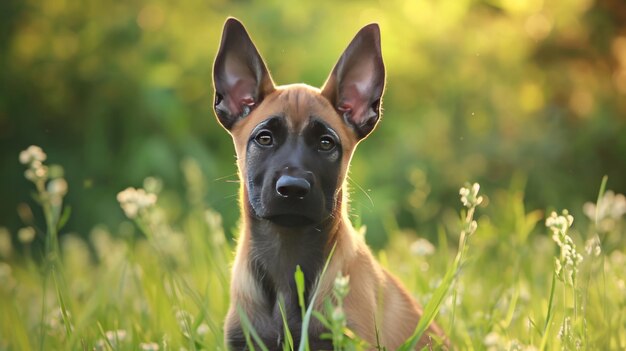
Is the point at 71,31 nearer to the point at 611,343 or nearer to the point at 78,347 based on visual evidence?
the point at 78,347

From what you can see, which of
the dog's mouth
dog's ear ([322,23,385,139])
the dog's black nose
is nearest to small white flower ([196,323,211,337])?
the dog's mouth

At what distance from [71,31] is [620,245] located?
6211 mm

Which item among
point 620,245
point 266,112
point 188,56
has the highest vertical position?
point 266,112

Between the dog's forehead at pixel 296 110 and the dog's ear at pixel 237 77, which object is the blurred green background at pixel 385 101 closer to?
the dog's ear at pixel 237 77

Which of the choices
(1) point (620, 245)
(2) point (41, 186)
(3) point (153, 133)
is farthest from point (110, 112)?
(2) point (41, 186)

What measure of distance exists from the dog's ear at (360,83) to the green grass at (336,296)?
2.60ft

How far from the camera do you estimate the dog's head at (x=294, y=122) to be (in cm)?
376

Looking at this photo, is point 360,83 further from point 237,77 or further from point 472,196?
point 472,196

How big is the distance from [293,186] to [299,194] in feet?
0.14

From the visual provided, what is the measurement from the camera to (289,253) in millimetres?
4078

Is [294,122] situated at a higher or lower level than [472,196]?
higher

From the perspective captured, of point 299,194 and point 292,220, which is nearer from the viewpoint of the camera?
point 299,194

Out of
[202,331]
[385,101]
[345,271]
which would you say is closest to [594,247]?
[345,271]

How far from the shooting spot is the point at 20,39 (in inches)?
386
